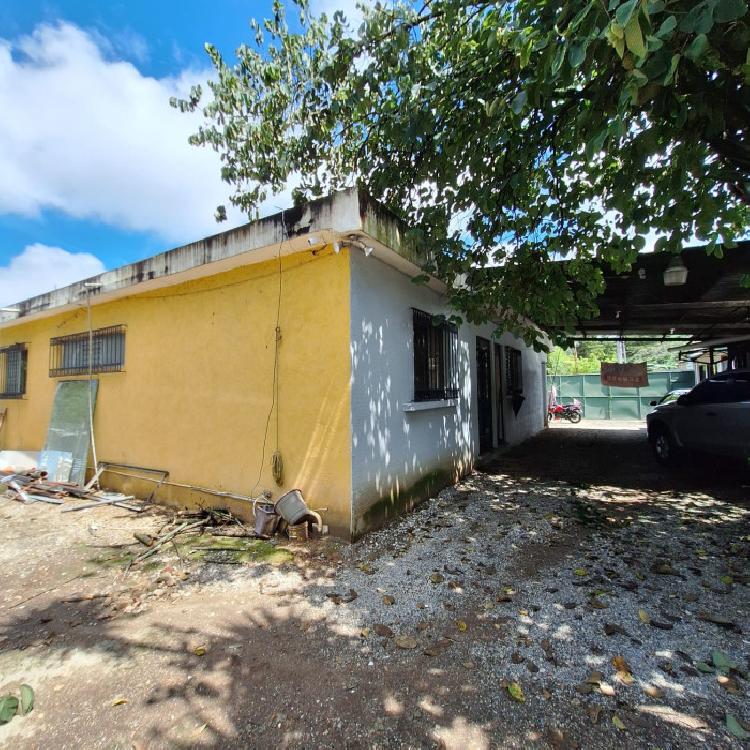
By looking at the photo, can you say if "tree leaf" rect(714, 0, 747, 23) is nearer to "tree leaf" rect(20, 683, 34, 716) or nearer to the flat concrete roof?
the flat concrete roof

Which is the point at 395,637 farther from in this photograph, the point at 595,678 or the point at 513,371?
the point at 513,371

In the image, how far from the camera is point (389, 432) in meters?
4.36

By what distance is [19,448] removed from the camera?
7859mm

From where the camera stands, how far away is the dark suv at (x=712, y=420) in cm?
569

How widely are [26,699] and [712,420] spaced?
7.93 metres

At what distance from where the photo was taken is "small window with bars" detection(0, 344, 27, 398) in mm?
7988

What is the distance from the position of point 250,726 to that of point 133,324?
5477mm

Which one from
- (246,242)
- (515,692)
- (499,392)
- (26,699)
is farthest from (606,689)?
(499,392)

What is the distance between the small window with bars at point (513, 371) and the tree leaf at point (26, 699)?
9.01 m

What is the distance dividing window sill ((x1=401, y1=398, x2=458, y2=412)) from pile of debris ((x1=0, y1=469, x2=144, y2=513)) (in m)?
3.60

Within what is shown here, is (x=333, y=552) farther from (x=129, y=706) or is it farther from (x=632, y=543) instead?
(x=632, y=543)

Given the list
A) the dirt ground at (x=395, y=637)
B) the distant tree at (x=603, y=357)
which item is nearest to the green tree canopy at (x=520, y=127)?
the dirt ground at (x=395, y=637)

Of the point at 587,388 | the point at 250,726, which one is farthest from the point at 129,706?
the point at 587,388

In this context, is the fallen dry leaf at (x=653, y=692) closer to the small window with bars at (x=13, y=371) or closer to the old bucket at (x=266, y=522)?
the old bucket at (x=266, y=522)
